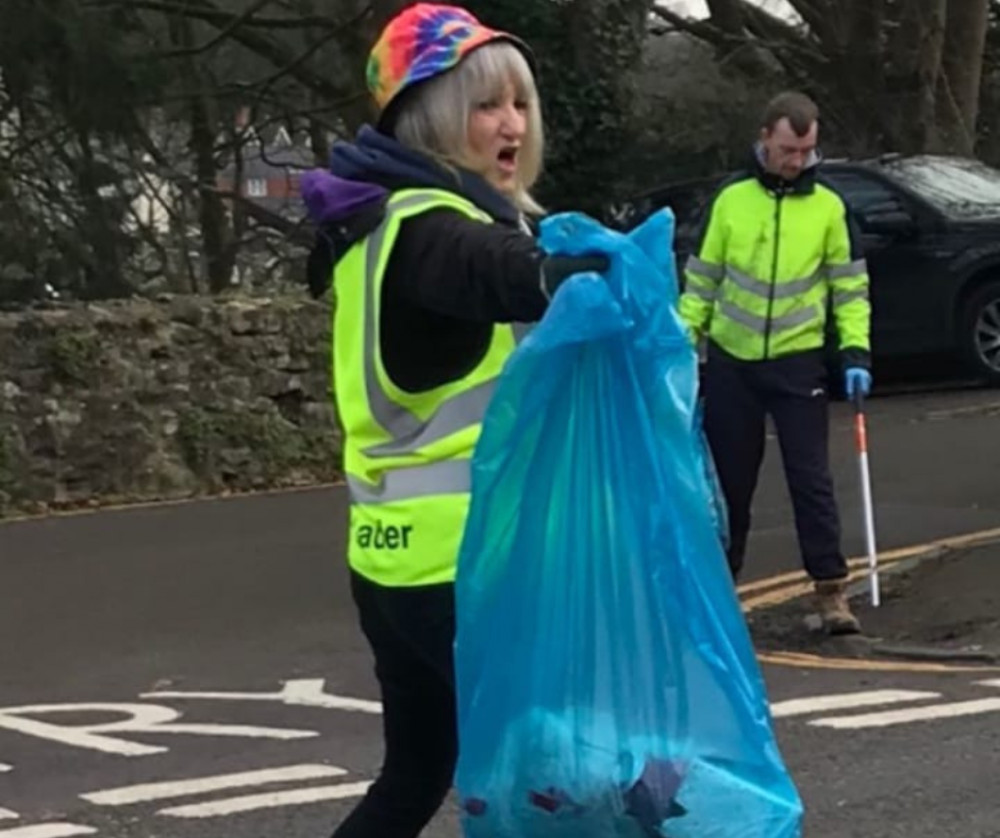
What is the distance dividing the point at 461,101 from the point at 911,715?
3.80m

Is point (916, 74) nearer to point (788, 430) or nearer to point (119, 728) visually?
point (788, 430)

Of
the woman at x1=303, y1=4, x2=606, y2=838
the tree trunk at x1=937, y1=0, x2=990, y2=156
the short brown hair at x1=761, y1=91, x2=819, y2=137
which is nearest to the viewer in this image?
the woman at x1=303, y1=4, x2=606, y2=838

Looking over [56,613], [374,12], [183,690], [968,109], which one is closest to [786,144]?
[183,690]

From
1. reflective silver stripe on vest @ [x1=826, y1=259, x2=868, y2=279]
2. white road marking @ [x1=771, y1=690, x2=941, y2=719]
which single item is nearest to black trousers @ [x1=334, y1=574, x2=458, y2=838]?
white road marking @ [x1=771, y1=690, x2=941, y2=719]

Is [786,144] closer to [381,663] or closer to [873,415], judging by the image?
[381,663]

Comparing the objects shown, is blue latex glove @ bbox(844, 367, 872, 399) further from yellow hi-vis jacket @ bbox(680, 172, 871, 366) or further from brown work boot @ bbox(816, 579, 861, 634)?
brown work boot @ bbox(816, 579, 861, 634)

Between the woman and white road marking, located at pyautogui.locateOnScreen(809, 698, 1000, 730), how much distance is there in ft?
10.8

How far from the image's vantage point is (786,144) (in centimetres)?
844

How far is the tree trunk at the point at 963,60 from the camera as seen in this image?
23.3 m

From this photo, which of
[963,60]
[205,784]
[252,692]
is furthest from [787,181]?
[963,60]

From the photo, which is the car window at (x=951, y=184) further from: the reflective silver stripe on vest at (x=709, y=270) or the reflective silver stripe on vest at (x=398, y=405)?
the reflective silver stripe on vest at (x=398, y=405)

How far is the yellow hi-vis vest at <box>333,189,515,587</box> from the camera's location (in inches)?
157

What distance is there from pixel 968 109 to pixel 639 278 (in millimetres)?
20360

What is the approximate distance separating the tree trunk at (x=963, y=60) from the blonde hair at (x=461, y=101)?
19595 millimetres
